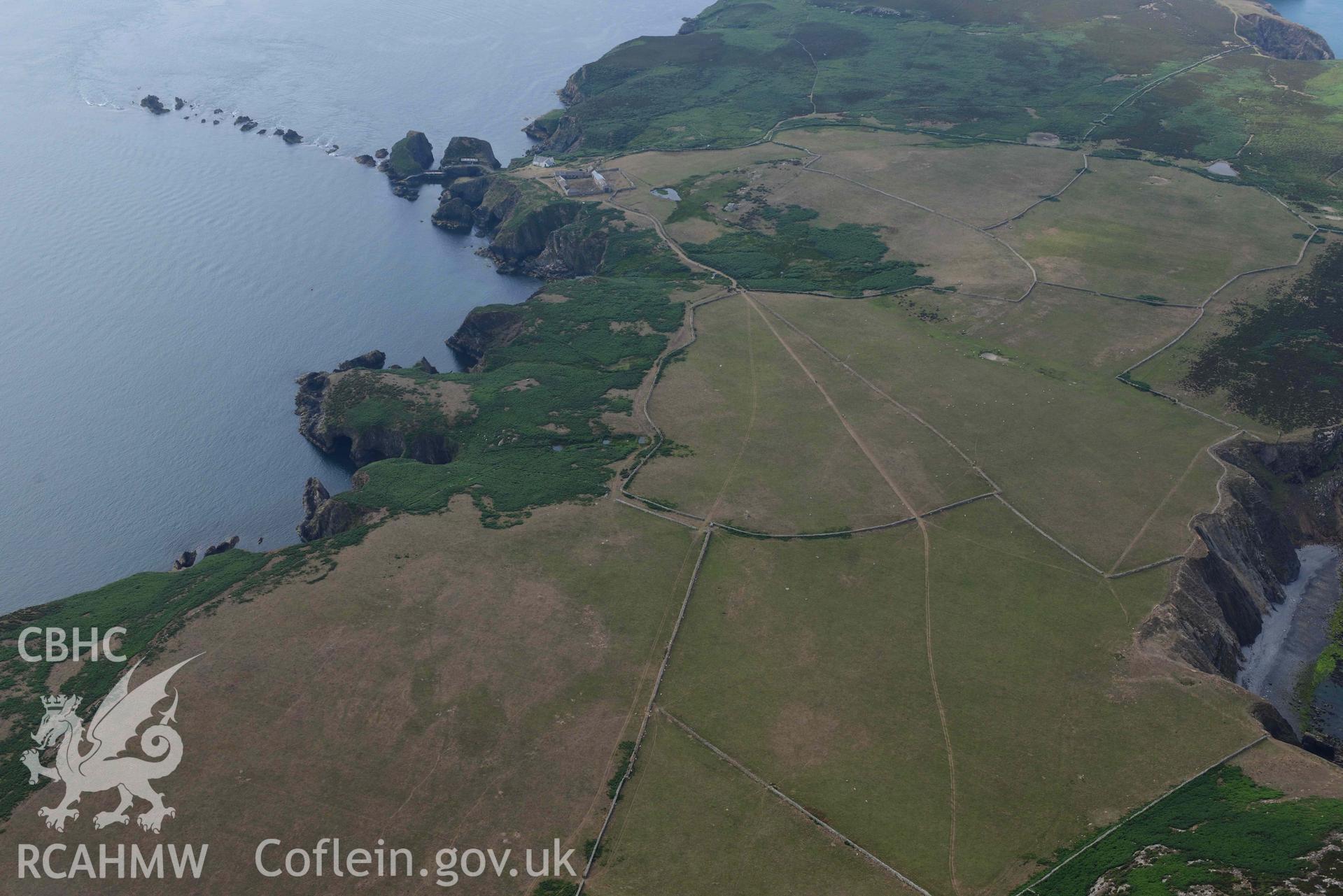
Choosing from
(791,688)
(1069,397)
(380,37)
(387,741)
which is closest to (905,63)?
(1069,397)

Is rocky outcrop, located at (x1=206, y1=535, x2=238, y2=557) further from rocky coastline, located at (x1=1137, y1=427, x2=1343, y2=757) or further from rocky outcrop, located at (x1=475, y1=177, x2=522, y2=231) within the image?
rocky coastline, located at (x1=1137, y1=427, x2=1343, y2=757)

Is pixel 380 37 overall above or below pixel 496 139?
above

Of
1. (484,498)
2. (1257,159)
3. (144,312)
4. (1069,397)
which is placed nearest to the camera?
(484,498)

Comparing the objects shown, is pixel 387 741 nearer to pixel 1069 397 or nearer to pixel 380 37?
pixel 1069 397

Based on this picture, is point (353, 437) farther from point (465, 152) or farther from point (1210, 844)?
point (465, 152)

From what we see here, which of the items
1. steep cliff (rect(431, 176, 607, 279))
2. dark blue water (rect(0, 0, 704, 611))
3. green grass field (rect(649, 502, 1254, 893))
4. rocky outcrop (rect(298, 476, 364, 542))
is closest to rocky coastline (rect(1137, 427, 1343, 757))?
green grass field (rect(649, 502, 1254, 893))

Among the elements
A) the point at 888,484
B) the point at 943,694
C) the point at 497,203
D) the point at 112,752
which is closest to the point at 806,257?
the point at 888,484
